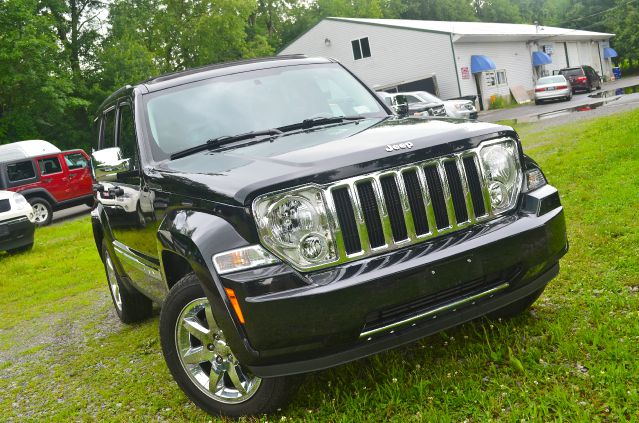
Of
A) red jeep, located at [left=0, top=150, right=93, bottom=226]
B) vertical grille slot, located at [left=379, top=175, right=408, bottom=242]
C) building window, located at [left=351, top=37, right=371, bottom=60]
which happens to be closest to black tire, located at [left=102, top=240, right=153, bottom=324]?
vertical grille slot, located at [left=379, top=175, right=408, bottom=242]

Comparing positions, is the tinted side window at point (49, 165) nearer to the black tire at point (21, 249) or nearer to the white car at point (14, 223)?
the black tire at point (21, 249)

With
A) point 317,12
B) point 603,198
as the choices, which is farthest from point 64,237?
point 317,12

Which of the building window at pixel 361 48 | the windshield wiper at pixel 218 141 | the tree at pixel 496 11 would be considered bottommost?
the windshield wiper at pixel 218 141

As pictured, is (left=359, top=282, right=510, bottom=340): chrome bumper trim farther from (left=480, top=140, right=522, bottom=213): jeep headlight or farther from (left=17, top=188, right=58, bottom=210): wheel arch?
(left=17, top=188, right=58, bottom=210): wheel arch

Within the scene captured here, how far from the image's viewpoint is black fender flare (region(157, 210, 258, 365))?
2945mm

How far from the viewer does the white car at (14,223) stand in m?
Answer: 12.4

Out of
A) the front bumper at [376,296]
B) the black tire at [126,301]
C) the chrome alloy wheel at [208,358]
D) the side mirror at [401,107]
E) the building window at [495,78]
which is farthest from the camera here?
the building window at [495,78]

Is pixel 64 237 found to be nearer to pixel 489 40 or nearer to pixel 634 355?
pixel 634 355

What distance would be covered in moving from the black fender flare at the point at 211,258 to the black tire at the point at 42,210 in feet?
53.7

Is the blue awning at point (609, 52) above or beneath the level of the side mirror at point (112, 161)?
beneath

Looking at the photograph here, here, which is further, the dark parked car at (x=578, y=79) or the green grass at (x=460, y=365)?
the dark parked car at (x=578, y=79)

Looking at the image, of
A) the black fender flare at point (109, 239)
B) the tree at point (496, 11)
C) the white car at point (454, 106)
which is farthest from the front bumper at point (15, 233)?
the tree at point (496, 11)

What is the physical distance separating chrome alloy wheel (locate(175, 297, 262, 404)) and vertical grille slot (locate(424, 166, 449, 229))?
1.20 m

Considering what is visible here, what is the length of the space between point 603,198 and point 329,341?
4895 mm
